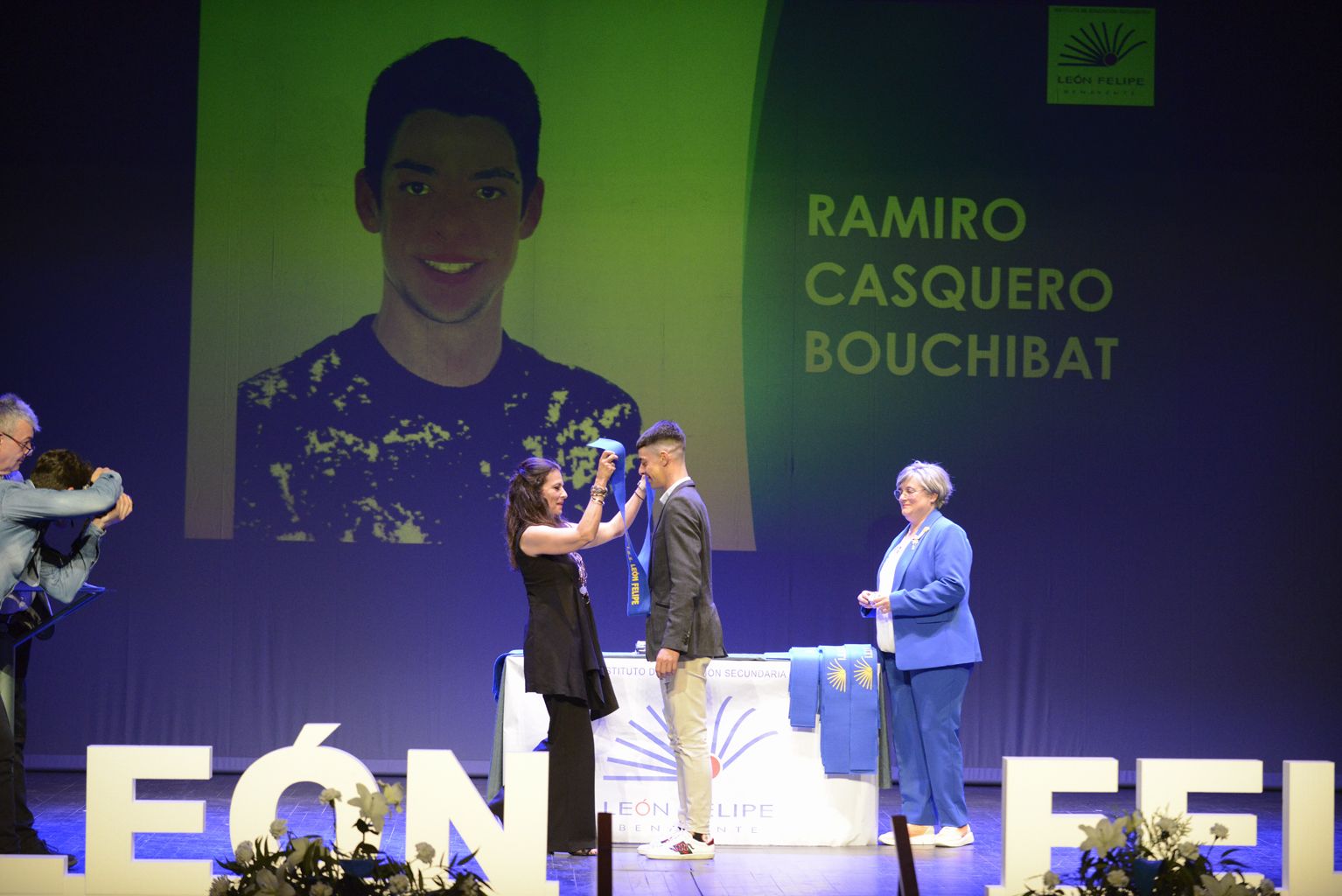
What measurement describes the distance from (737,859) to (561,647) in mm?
1005

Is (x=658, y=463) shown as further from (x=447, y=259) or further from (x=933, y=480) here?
(x=447, y=259)

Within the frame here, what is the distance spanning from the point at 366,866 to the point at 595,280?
4.39m

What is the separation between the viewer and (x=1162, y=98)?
23.7 ft

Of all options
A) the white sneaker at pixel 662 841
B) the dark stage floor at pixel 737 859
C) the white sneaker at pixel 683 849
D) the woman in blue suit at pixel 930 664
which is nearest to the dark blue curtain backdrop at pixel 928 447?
the dark stage floor at pixel 737 859

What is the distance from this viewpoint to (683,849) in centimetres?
496

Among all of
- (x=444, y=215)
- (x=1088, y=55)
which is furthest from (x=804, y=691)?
(x=1088, y=55)

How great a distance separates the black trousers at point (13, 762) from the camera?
4.33 metres

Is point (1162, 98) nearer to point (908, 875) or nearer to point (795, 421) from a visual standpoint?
point (795, 421)

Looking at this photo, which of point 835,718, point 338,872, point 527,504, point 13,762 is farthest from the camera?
point 835,718

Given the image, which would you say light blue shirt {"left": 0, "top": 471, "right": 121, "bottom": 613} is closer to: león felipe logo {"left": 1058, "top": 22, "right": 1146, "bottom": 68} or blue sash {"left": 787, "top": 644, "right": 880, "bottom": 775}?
blue sash {"left": 787, "top": 644, "right": 880, "bottom": 775}

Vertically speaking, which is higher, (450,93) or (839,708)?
(450,93)

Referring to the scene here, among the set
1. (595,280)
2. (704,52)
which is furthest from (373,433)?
(704,52)

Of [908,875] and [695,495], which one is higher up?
[695,495]

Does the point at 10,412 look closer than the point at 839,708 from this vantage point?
Yes
